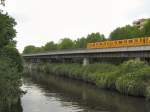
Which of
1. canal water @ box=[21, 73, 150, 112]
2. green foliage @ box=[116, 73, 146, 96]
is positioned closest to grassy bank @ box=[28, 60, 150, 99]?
green foliage @ box=[116, 73, 146, 96]

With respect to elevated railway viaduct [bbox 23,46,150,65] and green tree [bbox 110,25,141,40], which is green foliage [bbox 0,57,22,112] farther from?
green tree [bbox 110,25,141,40]

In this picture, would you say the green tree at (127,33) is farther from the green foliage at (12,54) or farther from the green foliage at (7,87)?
the green foliage at (7,87)

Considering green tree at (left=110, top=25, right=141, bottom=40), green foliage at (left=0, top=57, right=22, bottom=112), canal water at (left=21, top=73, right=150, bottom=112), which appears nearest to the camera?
green foliage at (left=0, top=57, right=22, bottom=112)

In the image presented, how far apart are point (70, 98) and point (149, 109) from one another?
19.9 m

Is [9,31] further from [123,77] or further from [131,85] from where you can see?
[123,77]

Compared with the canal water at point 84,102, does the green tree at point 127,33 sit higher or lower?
higher

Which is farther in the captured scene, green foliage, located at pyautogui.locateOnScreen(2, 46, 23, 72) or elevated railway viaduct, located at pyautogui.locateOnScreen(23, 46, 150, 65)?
elevated railway viaduct, located at pyautogui.locateOnScreen(23, 46, 150, 65)

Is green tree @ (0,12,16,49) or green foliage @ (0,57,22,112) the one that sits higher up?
green tree @ (0,12,16,49)

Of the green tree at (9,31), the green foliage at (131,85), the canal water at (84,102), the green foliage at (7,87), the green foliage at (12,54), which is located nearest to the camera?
the green foliage at (7,87)

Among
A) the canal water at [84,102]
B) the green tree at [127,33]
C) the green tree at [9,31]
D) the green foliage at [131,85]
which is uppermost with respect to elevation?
the green tree at [127,33]

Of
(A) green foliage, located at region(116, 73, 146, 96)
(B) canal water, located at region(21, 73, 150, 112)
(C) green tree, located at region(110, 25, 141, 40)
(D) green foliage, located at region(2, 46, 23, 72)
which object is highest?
(C) green tree, located at region(110, 25, 141, 40)

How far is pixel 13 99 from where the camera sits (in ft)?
164

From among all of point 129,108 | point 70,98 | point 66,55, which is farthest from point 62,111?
point 66,55

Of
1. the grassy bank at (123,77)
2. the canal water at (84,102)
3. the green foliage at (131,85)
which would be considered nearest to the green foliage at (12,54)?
the canal water at (84,102)
